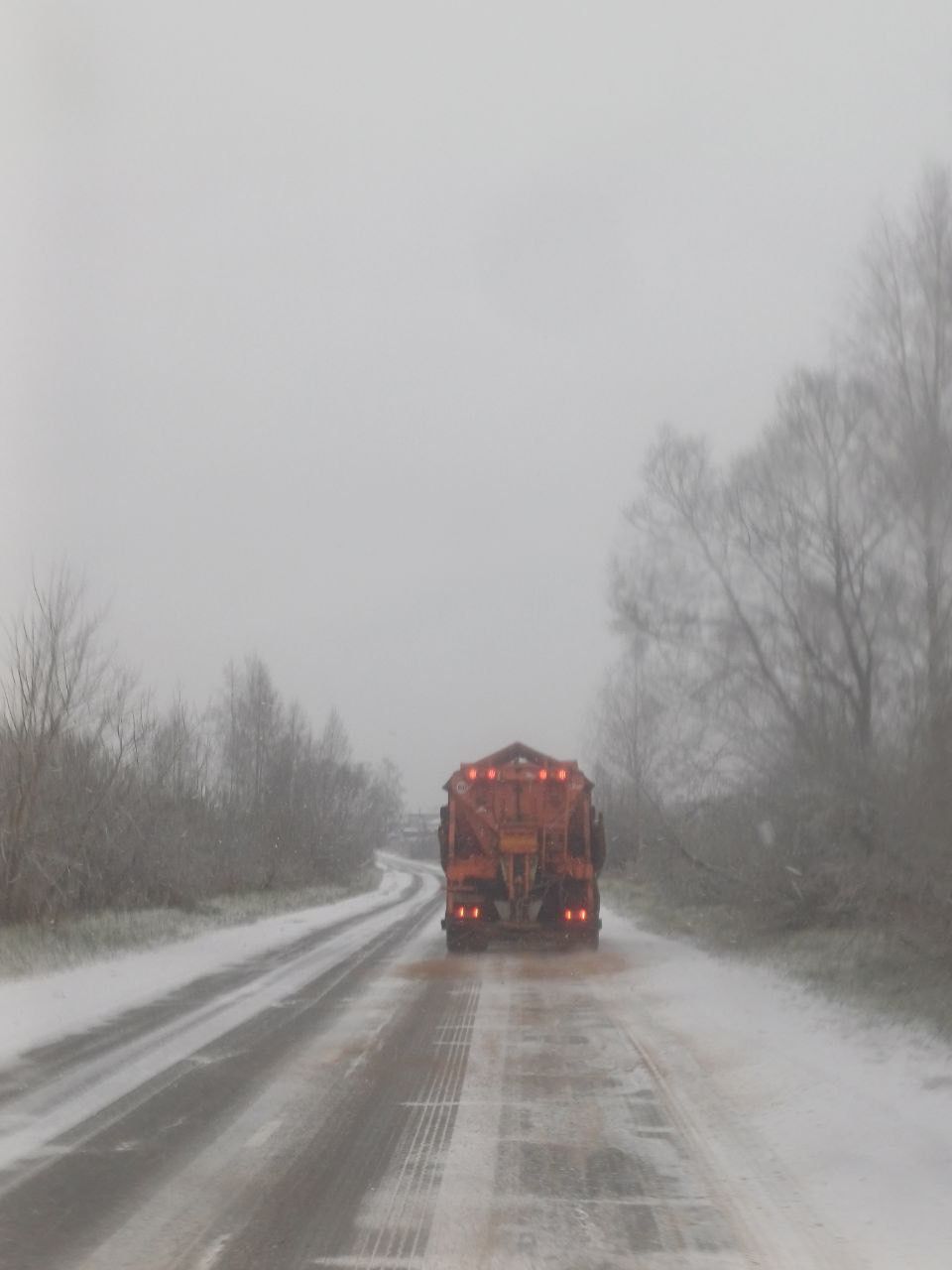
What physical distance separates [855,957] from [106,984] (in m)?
9.26

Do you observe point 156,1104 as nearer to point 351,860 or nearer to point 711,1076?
point 711,1076

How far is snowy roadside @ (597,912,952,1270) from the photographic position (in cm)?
593

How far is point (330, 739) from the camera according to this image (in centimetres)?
7662

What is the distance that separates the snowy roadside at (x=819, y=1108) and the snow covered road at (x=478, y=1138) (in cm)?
3

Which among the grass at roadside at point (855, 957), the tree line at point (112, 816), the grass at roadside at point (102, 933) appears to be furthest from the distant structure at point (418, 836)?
→ the grass at roadside at point (855, 957)

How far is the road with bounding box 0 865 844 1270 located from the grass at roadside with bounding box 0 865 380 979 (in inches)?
192

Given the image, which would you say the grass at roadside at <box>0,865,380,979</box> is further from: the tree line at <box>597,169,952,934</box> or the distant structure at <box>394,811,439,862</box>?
the distant structure at <box>394,811,439,862</box>

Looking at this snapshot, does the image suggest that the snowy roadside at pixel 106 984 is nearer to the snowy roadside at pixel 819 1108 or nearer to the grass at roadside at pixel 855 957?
the snowy roadside at pixel 819 1108

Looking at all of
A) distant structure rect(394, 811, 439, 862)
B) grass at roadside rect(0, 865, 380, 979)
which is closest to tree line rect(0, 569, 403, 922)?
grass at roadside rect(0, 865, 380, 979)

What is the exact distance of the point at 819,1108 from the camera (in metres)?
8.30

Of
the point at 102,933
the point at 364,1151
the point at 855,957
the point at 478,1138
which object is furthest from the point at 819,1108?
the point at 102,933

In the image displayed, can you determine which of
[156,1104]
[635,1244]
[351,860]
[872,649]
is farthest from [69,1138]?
[351,860]

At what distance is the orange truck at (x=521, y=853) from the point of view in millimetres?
21141

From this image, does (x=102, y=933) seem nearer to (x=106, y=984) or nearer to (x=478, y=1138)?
(x=106, y=984)
